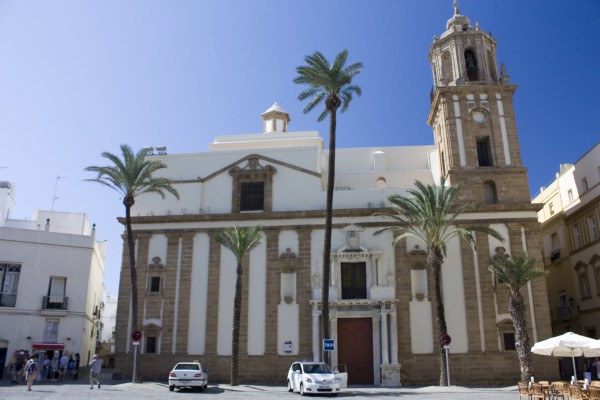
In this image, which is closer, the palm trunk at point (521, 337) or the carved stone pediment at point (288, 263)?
the palm trunk at point (521, 337)

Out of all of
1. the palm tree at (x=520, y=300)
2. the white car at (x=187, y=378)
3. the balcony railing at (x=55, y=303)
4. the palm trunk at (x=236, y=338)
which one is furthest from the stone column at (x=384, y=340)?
the balcony railing at (x=55, y=303)

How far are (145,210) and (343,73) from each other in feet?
49.8

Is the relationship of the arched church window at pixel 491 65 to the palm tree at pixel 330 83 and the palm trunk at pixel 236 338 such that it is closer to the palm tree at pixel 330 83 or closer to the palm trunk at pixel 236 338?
the palm tree at pixel 330 83

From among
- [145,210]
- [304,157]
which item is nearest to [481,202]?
[304,157]

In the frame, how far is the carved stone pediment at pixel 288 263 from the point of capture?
31.2 meters

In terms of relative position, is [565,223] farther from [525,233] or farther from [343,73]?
[343,73]

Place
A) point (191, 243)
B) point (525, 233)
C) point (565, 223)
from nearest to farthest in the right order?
point (525, 233), point (191, 243), point (565, 223)

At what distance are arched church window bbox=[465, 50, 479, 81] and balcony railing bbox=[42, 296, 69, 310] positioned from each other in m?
29.3

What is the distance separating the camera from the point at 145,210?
33844mm

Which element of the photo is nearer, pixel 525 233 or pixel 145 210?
pixel 525 233

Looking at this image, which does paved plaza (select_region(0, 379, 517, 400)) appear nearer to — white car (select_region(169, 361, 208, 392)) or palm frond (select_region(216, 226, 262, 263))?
white car (select_region(169, 361, 208, 392))

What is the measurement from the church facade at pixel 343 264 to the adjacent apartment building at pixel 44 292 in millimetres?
4671

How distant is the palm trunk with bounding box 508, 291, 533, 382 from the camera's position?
25.2 meters

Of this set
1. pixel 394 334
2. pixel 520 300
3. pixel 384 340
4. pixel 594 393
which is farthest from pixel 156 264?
pixel 594 393
